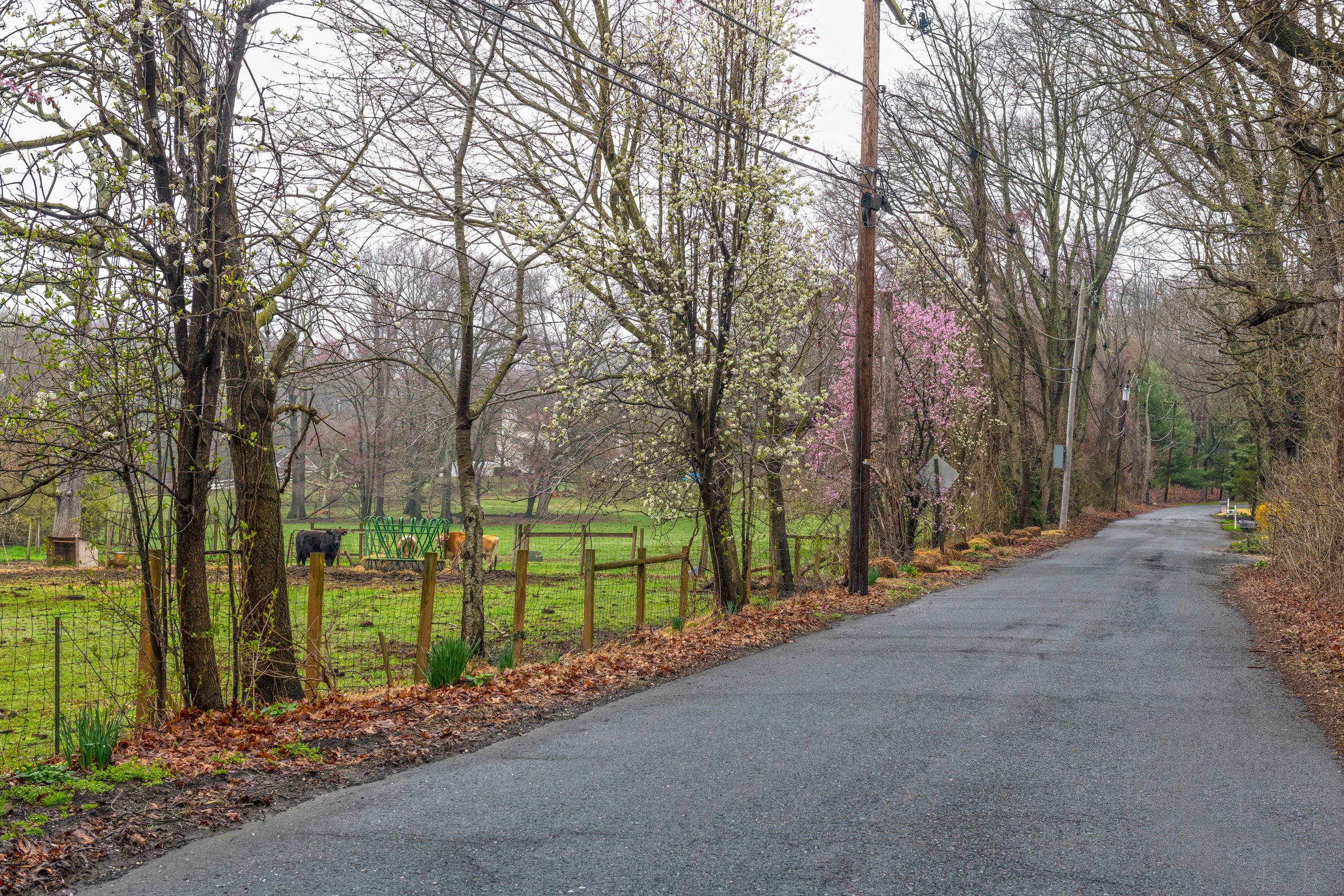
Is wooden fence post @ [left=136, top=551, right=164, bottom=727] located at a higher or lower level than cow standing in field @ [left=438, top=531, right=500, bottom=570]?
higher

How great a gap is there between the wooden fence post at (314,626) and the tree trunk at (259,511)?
0.16 meters

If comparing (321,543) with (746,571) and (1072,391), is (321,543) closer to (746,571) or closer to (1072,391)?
(746,571)

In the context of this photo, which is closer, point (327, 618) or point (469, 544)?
point (469, 544)

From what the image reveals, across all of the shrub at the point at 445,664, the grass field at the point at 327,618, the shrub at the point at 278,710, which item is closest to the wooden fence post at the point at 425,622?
the grass field at the point at 327,618

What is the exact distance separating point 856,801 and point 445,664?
4.05 metres

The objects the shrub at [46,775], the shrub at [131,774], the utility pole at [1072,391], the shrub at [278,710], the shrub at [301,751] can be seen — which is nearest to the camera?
the shrub at [46,775]

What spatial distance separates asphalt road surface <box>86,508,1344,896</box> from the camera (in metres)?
4.59

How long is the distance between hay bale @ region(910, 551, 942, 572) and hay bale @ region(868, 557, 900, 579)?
1.26 m

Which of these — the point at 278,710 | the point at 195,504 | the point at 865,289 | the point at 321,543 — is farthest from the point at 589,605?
the point at 321,543

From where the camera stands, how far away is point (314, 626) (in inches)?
335

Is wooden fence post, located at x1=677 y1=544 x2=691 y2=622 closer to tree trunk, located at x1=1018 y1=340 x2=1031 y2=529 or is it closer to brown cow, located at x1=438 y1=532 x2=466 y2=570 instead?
brown cow, located at x1=438 y1=532 x2=466 y2=570

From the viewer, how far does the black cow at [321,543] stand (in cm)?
2661

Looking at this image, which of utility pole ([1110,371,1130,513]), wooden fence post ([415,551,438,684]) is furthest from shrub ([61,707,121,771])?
utility pole ([1110,371,1130,513])

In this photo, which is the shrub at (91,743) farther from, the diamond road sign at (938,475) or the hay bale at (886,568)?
the diamond road sign at (938,475)
